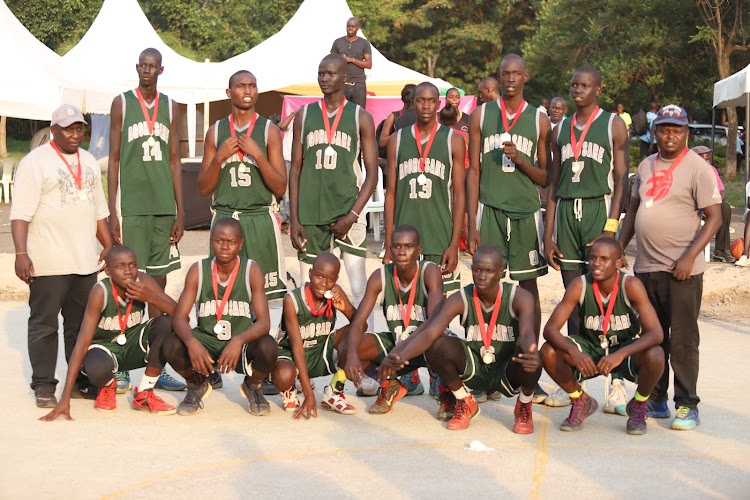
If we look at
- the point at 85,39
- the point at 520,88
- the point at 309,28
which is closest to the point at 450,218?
the point at 520,88

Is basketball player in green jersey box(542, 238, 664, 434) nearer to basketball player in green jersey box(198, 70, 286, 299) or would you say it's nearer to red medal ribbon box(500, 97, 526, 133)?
red medal ribbon box(500, 97, 526, 133)

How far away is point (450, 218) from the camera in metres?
7.43

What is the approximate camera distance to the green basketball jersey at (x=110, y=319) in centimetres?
684

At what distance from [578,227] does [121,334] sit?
3.45m

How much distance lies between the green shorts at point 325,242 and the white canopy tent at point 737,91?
1135cm

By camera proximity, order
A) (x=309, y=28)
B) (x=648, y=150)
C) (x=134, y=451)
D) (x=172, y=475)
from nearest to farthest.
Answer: (x=172, y=475) < (x=134, y=451) < (x=309, y=28) < (x=648, y=150)

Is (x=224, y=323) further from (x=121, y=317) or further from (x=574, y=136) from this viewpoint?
(x=574, y=136)

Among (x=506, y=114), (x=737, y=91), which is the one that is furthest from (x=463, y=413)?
(x=737, y=91)

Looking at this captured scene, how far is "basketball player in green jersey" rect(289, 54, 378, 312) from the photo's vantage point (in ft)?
24.5

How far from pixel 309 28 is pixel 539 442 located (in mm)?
19758

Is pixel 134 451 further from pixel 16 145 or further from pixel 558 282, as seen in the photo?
pixel 16 145

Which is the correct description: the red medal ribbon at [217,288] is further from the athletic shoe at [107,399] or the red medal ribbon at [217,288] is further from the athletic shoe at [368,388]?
the athletic shoe at [368,388]

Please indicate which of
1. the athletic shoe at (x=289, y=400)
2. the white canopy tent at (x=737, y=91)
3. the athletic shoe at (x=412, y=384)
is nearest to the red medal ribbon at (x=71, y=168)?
the athletic shoe at (x=289, y=400)

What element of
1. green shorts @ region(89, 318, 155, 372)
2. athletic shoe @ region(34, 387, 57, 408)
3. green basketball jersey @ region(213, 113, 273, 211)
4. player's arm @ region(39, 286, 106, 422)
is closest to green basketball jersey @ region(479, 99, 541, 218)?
green basketball jersey @ region(213, 113, 273, 211)
